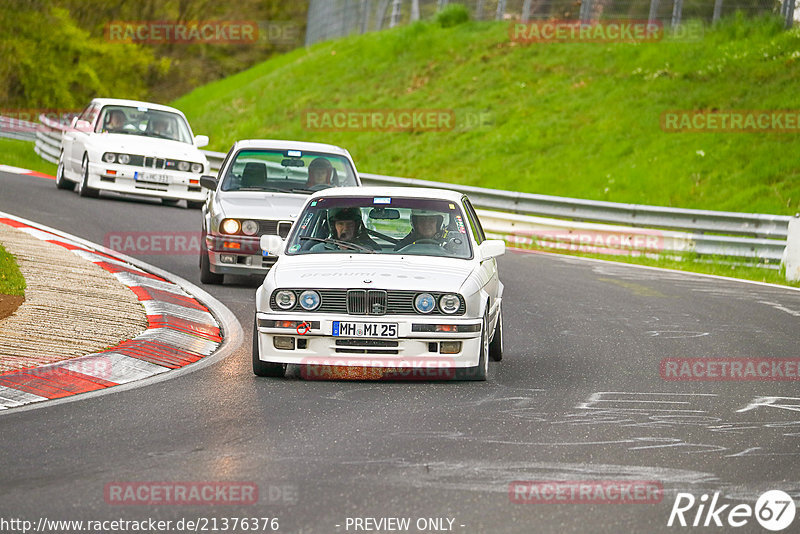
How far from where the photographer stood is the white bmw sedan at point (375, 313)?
8.86 m

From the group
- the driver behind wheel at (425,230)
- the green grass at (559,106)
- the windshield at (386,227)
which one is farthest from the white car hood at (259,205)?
the green grass at (559,106)

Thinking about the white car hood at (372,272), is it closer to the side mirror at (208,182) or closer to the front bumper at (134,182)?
the side mirror at (208,182)

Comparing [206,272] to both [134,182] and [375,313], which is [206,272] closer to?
[375,313]

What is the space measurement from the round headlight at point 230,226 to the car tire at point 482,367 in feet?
16.4

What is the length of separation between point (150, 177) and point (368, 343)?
42.3ft

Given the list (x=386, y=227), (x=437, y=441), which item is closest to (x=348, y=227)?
(x=386, y=227)

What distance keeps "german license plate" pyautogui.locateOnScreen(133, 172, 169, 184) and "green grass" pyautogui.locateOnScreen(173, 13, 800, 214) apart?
9930mm

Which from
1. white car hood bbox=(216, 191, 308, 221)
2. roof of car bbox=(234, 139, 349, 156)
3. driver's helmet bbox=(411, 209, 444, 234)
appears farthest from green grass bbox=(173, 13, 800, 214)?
driver's helmet bbox=(411, 209, 444, 234)

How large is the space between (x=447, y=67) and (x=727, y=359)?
28.9 metres

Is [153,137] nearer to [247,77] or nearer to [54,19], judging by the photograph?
[54,19]

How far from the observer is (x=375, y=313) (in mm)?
8938

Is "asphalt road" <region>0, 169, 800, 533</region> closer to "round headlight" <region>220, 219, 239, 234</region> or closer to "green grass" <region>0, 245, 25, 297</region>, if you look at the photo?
"green grass" <region>0, 245, 25, 297</region>

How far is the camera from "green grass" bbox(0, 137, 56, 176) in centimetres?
2983

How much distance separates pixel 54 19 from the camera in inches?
1623
